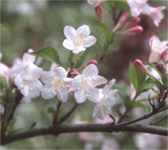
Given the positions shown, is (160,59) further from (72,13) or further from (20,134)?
(72,13)

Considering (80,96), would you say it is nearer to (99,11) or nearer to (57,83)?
(57,83)

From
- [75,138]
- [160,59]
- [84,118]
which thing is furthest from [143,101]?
[75,138]

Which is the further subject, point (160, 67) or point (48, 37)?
point (48, 37)

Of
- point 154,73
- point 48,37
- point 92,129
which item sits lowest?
point 48,37

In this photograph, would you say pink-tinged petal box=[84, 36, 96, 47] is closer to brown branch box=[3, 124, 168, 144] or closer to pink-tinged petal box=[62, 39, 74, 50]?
pink-tinged petal box=[62, 39, 74, 50]

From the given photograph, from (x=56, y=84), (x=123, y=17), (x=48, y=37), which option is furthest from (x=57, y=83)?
(x=48, y=37)

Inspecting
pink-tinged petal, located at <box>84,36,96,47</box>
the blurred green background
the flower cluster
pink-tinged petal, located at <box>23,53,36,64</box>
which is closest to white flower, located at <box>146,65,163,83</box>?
the flower cluster

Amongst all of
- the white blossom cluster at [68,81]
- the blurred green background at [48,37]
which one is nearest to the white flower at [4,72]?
the white blossom cluster at [68,81]
